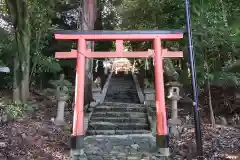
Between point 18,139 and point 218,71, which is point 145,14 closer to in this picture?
point 218,71

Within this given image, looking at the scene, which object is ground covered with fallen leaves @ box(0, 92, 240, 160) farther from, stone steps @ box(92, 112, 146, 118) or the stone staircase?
stone steps @ box(92, 112, 146, 118)

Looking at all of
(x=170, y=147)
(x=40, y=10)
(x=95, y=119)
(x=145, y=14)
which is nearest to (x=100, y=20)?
(x=145, y=14)

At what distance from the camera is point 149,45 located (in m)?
16.2

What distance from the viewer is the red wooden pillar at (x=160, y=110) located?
8117 millimetres

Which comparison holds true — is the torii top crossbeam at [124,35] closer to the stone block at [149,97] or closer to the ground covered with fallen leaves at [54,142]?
the ground covered with fallen leaves at [54,142]

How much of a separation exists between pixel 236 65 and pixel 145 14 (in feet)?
21.9

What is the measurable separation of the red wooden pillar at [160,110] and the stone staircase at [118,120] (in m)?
1.45

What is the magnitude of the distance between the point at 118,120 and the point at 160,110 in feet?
8.25

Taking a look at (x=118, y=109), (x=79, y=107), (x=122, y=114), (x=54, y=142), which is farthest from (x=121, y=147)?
(x=118, y=109)

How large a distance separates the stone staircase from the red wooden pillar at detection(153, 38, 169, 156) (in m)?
1.45

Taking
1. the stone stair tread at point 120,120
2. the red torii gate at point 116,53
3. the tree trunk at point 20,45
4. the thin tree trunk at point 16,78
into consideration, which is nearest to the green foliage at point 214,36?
the red torii gate at point 116,53

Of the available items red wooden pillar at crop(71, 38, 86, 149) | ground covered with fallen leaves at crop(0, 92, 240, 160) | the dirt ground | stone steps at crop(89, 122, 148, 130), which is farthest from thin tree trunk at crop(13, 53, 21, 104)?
red wooden pillar at crop(71, 38, 86, 149)

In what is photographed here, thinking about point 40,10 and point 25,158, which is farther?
point 40,10

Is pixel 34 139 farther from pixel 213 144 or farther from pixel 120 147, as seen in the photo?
pixel 213 144
